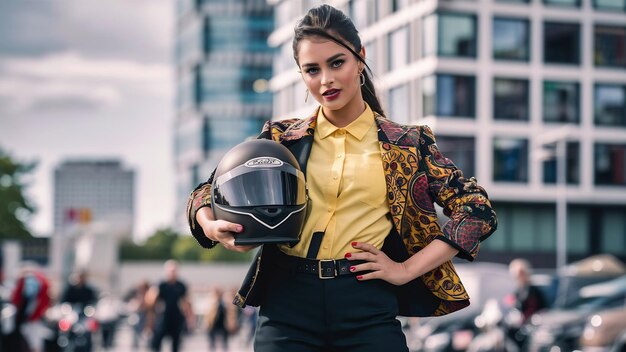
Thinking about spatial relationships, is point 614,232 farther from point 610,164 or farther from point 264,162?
point 264,162

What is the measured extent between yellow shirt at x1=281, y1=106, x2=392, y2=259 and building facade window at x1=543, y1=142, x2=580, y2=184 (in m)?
54.1

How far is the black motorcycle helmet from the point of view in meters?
3.69

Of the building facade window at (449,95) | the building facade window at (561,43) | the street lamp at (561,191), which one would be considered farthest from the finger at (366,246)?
the building facade window at (561,43)

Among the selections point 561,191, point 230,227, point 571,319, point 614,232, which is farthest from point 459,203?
point 614,232

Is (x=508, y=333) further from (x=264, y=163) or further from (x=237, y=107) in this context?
(x=237, y=107)

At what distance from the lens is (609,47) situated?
60438mm

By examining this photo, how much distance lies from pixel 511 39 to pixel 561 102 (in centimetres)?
367

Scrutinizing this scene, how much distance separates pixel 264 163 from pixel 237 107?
11352 centimetres

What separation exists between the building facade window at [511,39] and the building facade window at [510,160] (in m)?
3.89

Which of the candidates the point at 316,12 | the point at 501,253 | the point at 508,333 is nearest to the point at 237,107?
the point at 501,253

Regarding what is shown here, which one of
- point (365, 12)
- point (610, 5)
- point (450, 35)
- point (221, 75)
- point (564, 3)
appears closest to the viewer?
point (450, 35)

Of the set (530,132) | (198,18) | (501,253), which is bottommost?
(501,253)

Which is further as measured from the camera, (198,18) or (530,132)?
(198,18)

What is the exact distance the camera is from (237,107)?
117 m
